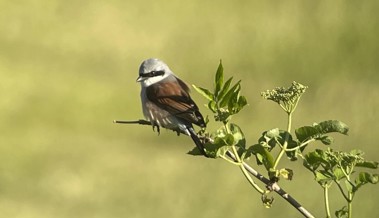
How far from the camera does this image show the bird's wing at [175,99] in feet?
2.03

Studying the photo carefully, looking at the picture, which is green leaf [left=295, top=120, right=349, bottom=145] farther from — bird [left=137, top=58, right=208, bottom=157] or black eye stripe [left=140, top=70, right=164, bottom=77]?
black eye stripe [left=140, top=70, right=164, bottom=77]

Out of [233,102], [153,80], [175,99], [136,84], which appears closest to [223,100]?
[233,102]

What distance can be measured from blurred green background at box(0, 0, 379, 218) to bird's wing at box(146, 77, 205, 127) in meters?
0.15

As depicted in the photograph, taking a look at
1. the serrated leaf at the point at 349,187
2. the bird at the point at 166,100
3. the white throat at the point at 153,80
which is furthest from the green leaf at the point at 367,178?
the white throat at the point at 153,80

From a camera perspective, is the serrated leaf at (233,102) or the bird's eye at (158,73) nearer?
the serrated leaf at (233,102)

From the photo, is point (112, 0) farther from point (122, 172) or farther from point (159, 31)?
point (122, 172)

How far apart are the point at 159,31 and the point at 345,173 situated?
1.98ft

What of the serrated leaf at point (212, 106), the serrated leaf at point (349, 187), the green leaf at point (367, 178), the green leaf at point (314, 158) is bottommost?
the serrated leaf at point (349, 187)

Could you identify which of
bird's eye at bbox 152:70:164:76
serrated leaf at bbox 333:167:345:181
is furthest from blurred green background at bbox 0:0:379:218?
serrated leaf at bbox 333:167:345:181

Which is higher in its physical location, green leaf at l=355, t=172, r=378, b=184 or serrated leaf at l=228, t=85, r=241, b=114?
serrated leaf at l=228, t=85, r=241, b=114

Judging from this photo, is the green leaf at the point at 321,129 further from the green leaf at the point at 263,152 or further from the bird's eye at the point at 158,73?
the bird's eye at the point at 158,73

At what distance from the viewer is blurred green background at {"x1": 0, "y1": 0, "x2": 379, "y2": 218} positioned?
93cm

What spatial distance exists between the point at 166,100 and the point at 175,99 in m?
0.05

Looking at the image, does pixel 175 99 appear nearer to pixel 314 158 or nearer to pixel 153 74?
pixel 153 74
